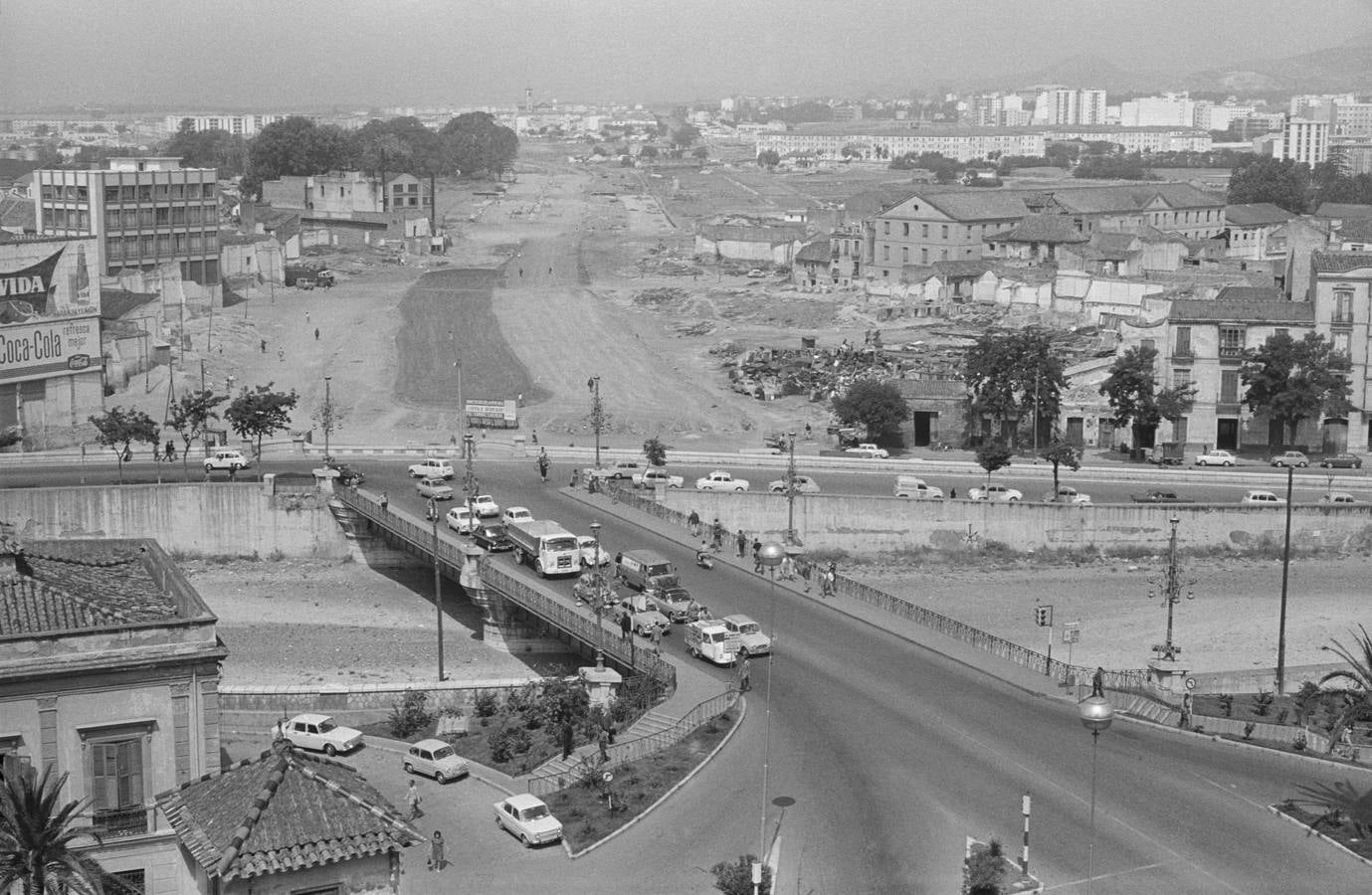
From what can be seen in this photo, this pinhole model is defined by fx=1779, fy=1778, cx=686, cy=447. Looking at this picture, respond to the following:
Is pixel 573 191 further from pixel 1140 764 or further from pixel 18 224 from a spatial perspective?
pixel 1140 764

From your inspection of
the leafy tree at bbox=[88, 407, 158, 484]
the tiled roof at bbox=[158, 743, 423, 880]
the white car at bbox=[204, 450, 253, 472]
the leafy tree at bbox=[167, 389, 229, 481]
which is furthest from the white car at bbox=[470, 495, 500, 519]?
the tiled roof at bbox=[158, 743, 423, 880]

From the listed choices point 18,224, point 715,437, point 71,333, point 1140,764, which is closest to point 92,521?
point 71,333

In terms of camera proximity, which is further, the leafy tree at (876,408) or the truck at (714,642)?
the leafy tree at (876,408)

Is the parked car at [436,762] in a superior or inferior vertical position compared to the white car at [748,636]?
inferior

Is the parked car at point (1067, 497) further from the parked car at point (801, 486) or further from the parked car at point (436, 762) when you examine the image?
the parked car at point (436, 762)

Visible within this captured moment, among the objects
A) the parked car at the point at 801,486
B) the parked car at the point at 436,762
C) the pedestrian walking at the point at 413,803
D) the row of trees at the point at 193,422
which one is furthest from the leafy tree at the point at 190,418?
the pedestrian walking at the point at 413,803

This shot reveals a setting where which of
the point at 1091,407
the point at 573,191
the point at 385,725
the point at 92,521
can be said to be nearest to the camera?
the point at 385,725

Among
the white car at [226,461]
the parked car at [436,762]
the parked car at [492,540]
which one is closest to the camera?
the parked car at [436,762]
